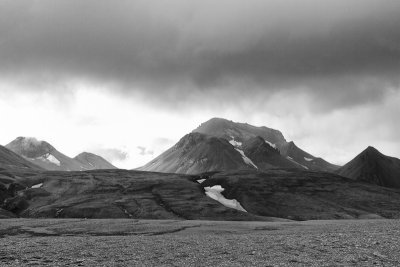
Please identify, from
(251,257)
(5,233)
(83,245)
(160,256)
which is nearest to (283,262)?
(251,257)

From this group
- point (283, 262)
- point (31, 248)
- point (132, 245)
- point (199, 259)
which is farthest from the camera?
point (132, 245)

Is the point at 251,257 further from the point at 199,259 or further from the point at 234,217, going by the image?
the point at 234,217

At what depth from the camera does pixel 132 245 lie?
66.9 metres

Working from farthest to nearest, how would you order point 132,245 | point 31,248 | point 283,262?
point 132,245 < point 31,248 < point 283,262

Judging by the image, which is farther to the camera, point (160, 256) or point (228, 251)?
point (228, 251)

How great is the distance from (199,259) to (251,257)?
21.5 ft

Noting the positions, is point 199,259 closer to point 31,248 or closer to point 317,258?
point 317,258

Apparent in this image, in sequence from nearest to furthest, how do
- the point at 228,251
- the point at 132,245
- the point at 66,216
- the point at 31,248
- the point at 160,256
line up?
the point at 160,256 → the point at 228,251 → the point at 31,248 → the point at 132,245 → the point at 66,216

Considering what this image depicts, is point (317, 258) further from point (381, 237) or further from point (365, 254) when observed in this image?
point (381, 237)

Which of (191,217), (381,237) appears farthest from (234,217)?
(381,237)

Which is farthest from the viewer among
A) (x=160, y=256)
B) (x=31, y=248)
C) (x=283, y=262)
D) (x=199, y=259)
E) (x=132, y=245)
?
(x=132, y=245)

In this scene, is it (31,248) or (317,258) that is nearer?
(317,258)

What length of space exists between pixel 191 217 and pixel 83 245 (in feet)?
404

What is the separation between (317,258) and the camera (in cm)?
4978
